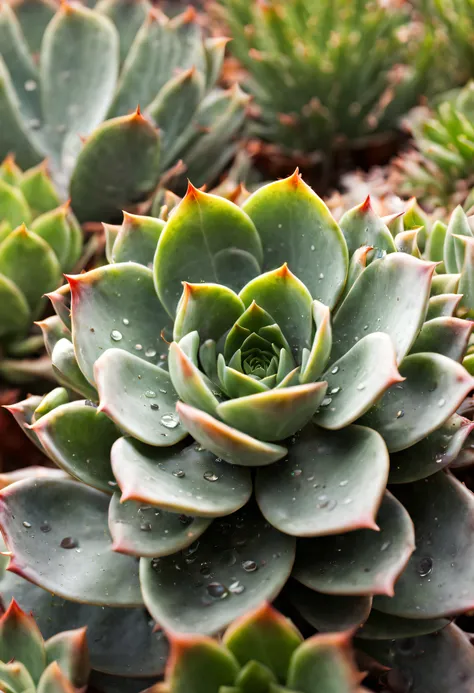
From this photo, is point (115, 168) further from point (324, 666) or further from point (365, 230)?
point (324, 666)

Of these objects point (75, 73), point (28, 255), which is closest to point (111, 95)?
point (75, 73)

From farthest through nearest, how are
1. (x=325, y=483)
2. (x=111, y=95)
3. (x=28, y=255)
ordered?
(x=111, y=95) < (x=28, y=255) < (x=325, y=483)

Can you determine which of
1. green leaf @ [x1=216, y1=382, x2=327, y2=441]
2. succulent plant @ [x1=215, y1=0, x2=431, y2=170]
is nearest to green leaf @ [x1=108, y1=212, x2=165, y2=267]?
green leaf @ [x1=216, y1=382, x2=327, y2=441]

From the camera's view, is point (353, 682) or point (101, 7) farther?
point (101, 7)

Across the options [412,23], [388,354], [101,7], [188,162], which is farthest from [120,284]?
[412,23]

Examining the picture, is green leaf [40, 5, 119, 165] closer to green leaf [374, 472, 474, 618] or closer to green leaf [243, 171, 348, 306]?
green leaf [243, 171, 348, 306]

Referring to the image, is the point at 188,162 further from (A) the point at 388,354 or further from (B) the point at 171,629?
(B) the point at 171,629
